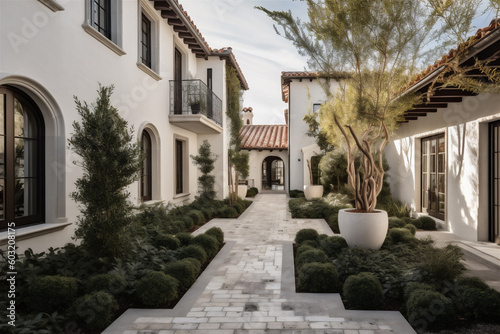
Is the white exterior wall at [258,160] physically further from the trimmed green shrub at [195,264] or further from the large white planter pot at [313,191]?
the trimmed green shrub at [195,264]

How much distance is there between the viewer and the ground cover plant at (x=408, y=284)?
3.66 meters

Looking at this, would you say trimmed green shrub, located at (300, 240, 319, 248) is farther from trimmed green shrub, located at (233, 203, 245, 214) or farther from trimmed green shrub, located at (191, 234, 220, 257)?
trimmed green shrub, located at (233, 203, 245, 214)

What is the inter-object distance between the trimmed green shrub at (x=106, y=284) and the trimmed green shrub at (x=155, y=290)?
195mm

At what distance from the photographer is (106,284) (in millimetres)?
4285

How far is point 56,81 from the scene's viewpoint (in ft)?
18.5

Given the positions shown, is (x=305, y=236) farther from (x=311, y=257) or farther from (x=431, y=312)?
Result: (x=431, y=312)

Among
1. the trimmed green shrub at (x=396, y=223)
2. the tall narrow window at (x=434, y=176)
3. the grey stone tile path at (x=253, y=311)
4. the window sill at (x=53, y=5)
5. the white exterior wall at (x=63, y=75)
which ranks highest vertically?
the window sill at (x=53, y=5)

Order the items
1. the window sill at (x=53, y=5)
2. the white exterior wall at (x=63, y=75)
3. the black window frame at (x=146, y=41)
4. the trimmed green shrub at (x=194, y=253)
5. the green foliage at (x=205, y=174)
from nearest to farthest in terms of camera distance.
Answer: the white exterior wall at (x=63, y=75), the window sill at (x=53, y=5), the trimmed green shrub at (x=194, y=253), the black window frame at (x=146, y=41), the green foliage at (x=205, y=174)

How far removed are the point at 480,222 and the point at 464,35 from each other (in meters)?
3.77

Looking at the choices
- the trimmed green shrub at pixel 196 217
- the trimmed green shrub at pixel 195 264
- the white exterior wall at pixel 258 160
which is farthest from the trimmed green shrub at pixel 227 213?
the white exterior wall at pixel 258 160

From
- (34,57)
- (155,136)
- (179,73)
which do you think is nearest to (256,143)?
(179,73)

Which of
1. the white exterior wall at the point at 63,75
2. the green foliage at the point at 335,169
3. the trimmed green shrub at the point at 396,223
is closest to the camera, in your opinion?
the white exterior wall at the point at 63,75

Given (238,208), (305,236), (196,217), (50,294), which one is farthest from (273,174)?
(50,294)

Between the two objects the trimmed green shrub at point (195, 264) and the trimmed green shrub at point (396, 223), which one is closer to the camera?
the trimmed green shrub at point (195, 264)
